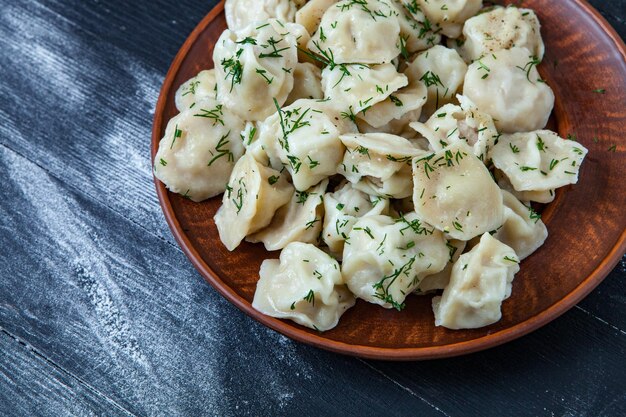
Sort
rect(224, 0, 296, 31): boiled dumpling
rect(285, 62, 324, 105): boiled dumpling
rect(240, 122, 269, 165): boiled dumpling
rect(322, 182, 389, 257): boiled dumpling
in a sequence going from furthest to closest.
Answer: rect(224, 0, 296, 31): boiled dumpling, rect(285, 62, 324, 105): boiled dumpling, rect(240, 122, 269, 165): boiled dumpling, rect(322, 182, 389, 257): boiled dumpling

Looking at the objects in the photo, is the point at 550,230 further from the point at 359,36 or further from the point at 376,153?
the point at 359,36

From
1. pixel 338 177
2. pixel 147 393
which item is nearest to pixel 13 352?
pixel 147 393

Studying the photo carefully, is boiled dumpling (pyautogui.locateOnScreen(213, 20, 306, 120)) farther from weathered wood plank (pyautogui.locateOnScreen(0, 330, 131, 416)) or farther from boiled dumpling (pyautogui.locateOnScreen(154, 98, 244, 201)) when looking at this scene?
weathered wood plank (pyautogui.locateOnScreen(0, 330, 131, 416))

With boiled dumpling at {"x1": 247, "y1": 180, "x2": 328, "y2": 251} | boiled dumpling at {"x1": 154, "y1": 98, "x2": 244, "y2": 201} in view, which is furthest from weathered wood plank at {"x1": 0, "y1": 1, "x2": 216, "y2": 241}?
boiled dumpling at {"x1": 247, "y1": 180, "x2": 328, "y2": 251}

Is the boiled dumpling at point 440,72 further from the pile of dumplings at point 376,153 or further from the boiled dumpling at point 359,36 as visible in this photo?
the boiled dumpling at point 359,36

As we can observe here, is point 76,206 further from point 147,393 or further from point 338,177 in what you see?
point 338,177
